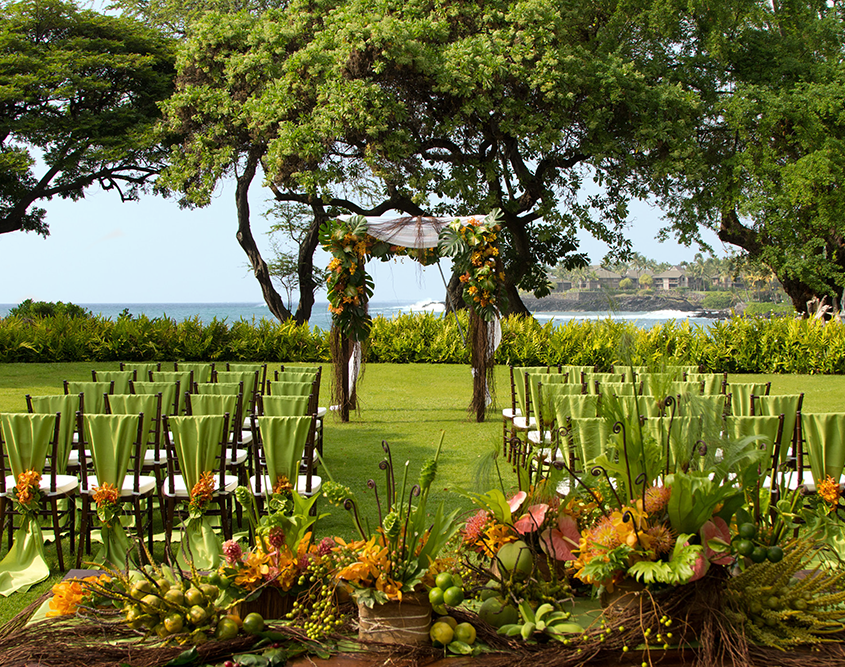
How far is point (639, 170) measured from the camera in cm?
1723

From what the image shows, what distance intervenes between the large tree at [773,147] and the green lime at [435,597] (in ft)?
52.5

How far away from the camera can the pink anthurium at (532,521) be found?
6.83ft

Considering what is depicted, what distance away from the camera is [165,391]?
5.75 metres

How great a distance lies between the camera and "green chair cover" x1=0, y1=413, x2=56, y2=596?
3.89 meters

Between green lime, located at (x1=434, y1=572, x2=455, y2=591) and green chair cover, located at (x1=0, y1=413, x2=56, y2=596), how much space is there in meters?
2.87

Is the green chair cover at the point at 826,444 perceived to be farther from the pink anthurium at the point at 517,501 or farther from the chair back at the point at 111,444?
the chair back at the point at 111,444

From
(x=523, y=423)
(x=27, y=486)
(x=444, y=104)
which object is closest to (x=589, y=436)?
(x=523, y=423)

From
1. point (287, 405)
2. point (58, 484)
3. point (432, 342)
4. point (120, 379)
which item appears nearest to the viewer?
point (58, 484)

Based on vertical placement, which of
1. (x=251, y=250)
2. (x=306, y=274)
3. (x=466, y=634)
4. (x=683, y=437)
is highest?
(x=251, y=250)

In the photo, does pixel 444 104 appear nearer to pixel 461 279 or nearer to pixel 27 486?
pixel 461 279

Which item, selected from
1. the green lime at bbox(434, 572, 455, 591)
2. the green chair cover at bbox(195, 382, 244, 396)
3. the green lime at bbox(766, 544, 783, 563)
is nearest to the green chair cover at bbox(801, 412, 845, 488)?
the green lime at bbox(766, 544, 783, 563)

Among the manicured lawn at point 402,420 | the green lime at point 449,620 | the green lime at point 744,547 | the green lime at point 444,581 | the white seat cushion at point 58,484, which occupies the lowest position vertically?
the manicured lawn at point 402,420

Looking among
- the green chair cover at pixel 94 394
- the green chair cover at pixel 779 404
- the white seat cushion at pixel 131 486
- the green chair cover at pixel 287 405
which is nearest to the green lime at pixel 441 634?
the white seat cushion at pixel 131 486

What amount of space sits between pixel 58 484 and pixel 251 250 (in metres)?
18.7
